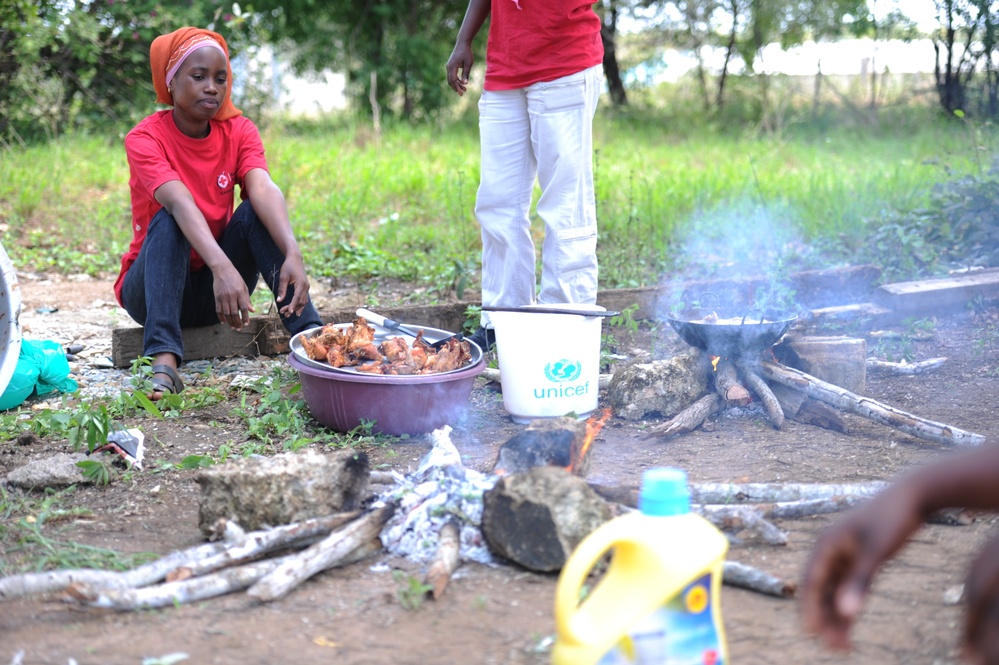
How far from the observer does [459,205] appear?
7121 millimetres

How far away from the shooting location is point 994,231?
6.02 m

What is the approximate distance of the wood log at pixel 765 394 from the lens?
3.67 m

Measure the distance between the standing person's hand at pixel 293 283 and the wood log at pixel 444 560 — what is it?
1779mm

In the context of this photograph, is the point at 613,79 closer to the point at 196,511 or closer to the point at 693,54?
the point at 693,54

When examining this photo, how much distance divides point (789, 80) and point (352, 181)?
8402 mm

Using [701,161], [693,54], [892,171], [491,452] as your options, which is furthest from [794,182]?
[693,54]

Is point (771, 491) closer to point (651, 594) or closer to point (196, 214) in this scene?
point (651, 594)

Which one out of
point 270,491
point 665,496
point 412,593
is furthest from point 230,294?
point 665,496

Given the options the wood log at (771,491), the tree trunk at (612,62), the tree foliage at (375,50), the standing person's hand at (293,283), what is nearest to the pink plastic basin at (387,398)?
the standing person's hand at (293,283)

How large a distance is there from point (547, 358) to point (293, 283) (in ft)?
4.15

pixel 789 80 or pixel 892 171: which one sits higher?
pixel 789 80

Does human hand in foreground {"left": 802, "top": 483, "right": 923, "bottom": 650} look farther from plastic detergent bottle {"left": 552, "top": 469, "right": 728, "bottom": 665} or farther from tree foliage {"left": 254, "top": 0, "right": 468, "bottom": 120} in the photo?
tree foliage {"left": 254, "top": 0, "right": 468, "bottom": 120}

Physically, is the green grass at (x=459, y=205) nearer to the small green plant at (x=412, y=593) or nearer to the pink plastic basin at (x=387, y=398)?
the pink plastic basin at (x=387, y=398)

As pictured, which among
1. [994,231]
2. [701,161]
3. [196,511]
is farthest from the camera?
[701,161]
